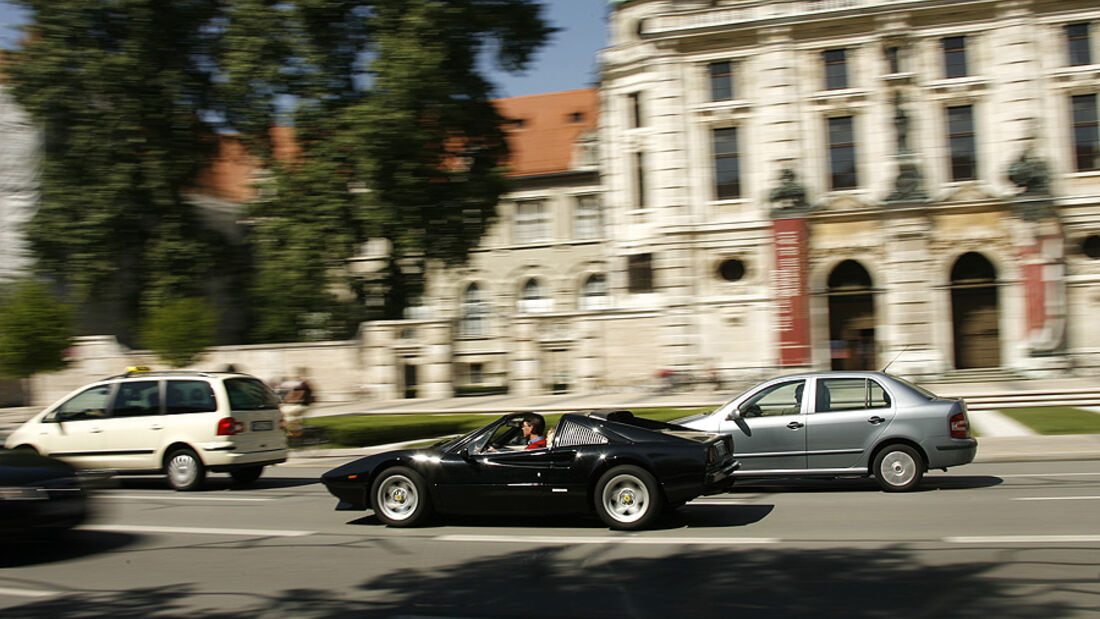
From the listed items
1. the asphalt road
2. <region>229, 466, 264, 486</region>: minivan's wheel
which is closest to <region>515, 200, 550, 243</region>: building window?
<region>229, 466, 264, 486</region>: minivan's wheel

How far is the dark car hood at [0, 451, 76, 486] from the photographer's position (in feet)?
30.2

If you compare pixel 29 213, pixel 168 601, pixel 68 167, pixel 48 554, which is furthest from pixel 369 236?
pixel 168 601

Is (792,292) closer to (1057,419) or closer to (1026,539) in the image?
(1057,419)

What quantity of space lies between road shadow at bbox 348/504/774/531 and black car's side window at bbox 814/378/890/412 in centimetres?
200

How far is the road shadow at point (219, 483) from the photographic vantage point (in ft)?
50.8

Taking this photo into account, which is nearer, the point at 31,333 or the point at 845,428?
the point at 845,428

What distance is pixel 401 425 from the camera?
77.3ft

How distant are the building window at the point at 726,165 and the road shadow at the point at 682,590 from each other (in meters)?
29.3

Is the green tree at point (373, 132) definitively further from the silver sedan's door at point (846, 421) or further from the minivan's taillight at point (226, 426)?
the silver sedan's door at point (846, 421)

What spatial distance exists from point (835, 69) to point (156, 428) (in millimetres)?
28863

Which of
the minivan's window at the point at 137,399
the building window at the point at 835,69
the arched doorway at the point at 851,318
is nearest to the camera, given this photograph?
the minivan's window at the point at 137,399

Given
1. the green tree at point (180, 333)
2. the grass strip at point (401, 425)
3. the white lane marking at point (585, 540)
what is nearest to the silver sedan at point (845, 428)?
the white lane marking at point (585, 540)

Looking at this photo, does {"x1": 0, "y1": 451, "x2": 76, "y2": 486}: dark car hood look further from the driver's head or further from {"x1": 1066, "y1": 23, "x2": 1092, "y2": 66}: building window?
{"x1": 1066, "y1": 23, "x2": 1092, "y2": 66}: building window

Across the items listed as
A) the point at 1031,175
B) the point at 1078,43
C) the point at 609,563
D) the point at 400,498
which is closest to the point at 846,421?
the point at 609,563
